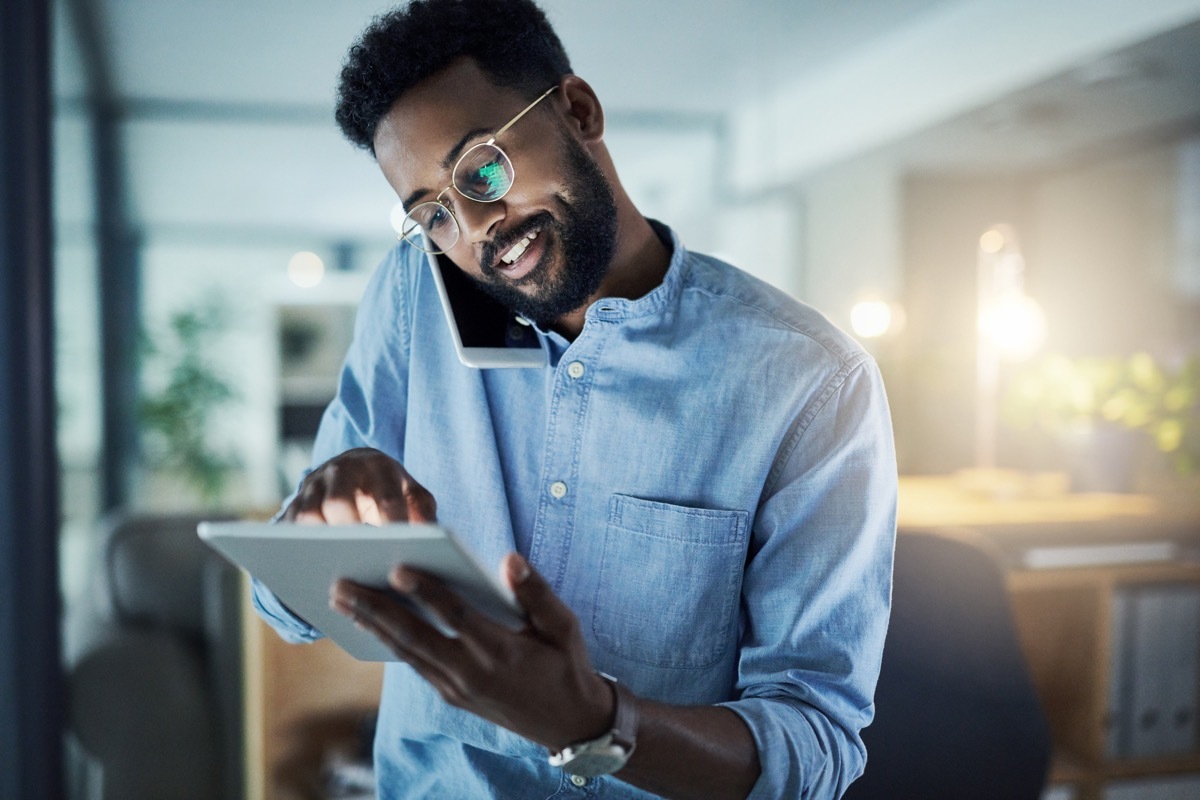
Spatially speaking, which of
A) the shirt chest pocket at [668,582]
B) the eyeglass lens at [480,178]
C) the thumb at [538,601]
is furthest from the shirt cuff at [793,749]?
the eyeglass lens at [480,178]

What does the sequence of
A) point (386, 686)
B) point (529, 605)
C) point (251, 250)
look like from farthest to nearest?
1. point (251, 250)
2. point (386, 686)
3. point (529, 605)

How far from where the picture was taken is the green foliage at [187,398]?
6.31ft

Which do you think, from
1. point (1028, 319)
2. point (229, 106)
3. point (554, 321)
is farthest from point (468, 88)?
point (1028, 319)

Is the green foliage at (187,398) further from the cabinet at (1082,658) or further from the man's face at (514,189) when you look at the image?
the cabinet at (1082,658)

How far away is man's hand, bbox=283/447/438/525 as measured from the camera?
72 centimetres

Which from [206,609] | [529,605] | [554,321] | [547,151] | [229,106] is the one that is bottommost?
[206,609]

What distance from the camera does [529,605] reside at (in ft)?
1.92

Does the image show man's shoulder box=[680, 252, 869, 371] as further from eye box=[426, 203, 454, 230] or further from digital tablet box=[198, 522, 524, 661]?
digital tablet box=[198, 522, 524, 661]

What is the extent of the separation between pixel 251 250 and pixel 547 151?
1.37 m

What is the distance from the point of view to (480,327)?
95 cm

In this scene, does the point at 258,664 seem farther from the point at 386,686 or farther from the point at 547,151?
the point at 547,151

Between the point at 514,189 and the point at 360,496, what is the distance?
327 millimetres

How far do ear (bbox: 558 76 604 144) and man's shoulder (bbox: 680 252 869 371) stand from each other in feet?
0.53

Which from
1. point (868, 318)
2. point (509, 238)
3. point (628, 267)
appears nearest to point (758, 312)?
point (628, 267)
